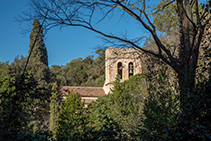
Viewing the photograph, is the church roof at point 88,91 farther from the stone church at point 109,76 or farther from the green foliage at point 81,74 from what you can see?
the green foliage at point 81,74

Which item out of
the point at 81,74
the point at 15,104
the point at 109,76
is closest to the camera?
the point at 15,104

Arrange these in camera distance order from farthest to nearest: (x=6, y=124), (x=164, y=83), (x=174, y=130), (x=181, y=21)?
1. (x=181, y=21)
2. (x=164, y=83)
3. (x=6, y=124)
4. (x=174, y=130)

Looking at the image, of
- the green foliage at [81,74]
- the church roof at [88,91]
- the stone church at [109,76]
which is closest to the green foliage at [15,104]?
the stone church at [109,76]

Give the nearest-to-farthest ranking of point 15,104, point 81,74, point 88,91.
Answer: point 15,104, point 88,91, point 81,74

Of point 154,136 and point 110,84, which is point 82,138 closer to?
point 154,136

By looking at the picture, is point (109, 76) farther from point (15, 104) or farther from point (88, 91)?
point (15, 104)

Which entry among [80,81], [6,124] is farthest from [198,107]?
[80,81]

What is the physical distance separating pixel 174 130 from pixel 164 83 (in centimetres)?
127

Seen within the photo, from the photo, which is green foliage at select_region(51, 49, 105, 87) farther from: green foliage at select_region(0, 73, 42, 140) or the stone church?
green foliage at select_region(0, 73, 42, 140)

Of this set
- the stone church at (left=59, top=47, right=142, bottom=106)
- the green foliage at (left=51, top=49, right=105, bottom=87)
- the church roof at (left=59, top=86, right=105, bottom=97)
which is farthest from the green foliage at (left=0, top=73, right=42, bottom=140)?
the green foliage at (left=51, top=49, right=105, bottom=87)

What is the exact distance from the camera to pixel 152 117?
4.20m

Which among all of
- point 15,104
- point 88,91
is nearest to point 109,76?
point 88,91

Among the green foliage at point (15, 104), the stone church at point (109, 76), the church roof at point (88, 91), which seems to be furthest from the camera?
the church roof at point (88, 91)

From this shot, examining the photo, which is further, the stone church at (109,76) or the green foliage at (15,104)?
the stone church at (109,76)
